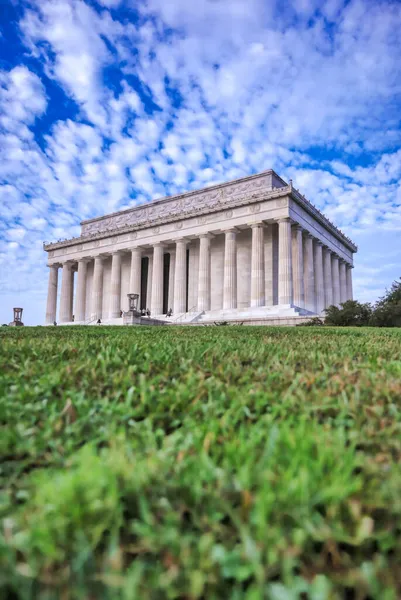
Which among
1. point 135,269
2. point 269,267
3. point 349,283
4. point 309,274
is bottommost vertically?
point 309,274

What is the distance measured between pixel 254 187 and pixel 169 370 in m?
41.1

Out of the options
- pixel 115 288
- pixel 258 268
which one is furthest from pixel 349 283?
pixel 115 288

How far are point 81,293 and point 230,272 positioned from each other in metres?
22.1

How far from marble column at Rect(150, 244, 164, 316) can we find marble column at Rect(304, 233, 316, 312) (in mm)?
15403

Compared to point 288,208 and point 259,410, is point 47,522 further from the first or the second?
point 288,208

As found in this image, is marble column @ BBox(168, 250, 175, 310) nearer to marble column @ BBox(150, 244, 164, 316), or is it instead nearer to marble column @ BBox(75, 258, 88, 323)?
marble column @ BBox(150, 244, 164, 316)

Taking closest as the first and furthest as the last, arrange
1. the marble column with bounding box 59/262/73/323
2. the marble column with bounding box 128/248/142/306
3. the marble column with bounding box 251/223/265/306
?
the marble column with bounding box 251/223/265/306 → the marble column with bounding box 128/248/142/306 → the marble column with bounding box 59/262/73/323

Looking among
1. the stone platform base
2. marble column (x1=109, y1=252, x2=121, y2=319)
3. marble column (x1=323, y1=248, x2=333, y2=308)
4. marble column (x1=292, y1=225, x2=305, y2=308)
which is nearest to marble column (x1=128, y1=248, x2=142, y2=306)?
marble column (x1=109, y1=252, x2=121, y2=319)

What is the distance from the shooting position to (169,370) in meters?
3.85

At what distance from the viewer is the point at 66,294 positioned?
54.0 meters

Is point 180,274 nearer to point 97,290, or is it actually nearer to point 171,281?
point 171,281

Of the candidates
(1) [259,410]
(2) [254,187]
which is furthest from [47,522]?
(2) [254,187]

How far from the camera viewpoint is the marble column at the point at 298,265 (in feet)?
125

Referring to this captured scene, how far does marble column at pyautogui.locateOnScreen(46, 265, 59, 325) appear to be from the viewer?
5400cm
